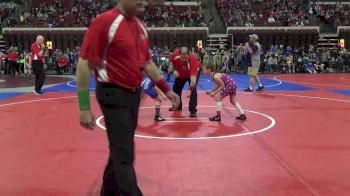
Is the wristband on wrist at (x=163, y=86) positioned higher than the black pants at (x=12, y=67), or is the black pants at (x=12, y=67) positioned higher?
the wristband on wrist at (x=163, y=86)

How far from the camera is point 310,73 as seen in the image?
22.7 meters

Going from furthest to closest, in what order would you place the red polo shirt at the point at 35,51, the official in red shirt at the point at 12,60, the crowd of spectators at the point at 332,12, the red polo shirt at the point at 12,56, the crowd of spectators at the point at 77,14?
the crowd of spectators at the point at 332,12 < the crowd of spectators at the point at 77,14 < the official in red shirt at the point at 12,60 < the red polo shirt at the point at 12,56 < the red polo shirt at the point at 35,51

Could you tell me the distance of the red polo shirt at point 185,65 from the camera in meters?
8.55

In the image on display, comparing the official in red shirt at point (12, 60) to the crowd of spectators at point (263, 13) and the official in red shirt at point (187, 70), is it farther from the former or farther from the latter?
the official in red shirt at point (187, 70)

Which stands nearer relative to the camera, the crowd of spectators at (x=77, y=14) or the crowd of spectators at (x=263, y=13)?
the crowd of spectators at (x=77, y=14)

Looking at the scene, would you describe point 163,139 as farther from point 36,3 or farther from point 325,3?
point 325,3

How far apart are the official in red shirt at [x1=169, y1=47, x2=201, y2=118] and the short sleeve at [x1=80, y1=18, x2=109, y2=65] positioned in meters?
5.32

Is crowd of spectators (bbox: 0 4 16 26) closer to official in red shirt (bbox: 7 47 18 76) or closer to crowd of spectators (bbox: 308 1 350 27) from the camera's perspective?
official in red shirt (bbox: 7 47 18 76)

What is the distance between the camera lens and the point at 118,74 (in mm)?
3090

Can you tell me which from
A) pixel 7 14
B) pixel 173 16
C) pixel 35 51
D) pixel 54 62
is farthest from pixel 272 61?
pixel 7 14

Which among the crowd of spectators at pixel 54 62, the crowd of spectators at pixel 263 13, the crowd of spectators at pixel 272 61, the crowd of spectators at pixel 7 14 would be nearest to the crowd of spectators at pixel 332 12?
the crowd of spectators at pixel 263 13

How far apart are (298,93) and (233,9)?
19.0m

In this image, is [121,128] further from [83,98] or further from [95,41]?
[95,41]

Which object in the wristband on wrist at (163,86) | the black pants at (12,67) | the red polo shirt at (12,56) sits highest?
the wristband on wrist at (163,86)
